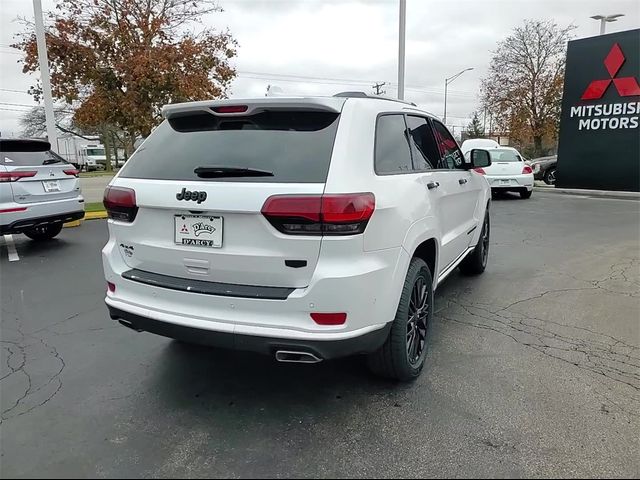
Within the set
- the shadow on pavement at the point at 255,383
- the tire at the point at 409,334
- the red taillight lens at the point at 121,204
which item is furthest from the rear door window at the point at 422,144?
the red taillight lens at the point at 121,204

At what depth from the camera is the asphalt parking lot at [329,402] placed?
2.34m

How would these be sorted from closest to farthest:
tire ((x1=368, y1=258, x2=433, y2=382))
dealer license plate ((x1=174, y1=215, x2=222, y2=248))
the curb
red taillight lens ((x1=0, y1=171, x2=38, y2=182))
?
dealer license plate ((x1=174, y1=215, x2=222, y2=248)), tire ((x1=368, y1=258, x2=433, y2=382)), red taillight lens ((x1=0, y1=171, x2=38, y2=182)), the curb

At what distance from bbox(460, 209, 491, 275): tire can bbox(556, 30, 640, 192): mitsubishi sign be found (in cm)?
1255

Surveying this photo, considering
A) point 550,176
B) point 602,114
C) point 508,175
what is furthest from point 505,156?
point 550,176

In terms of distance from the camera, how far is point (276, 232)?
2426 mm

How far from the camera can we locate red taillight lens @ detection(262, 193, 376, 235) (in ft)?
7.73

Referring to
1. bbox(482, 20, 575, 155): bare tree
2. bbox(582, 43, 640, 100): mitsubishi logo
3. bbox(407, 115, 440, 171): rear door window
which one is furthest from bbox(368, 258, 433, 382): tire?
bbox(482, 20, 575, 155): bare tree

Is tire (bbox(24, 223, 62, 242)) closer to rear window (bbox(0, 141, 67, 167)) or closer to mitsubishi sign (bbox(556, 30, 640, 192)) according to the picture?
rear window (bbox(0, 141, 67, 167))

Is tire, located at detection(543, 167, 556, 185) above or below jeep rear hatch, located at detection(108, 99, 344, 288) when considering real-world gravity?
below

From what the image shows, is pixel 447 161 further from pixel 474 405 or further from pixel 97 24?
pixel 97 24

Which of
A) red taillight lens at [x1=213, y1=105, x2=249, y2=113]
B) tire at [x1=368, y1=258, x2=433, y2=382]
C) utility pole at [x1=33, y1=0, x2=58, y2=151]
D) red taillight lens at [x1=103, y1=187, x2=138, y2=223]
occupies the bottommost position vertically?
tire at [x1=368, y1=258, x2=433, y2=382]

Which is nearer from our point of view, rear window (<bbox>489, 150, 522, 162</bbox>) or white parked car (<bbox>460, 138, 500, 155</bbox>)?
rear window (<bbox>489, 150, 522, 162</bbox>)

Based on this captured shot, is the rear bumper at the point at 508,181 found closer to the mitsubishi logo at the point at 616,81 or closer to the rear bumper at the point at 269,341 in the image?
the mitsubishi logo at the point at 616,81

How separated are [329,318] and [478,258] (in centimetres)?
A: 376
